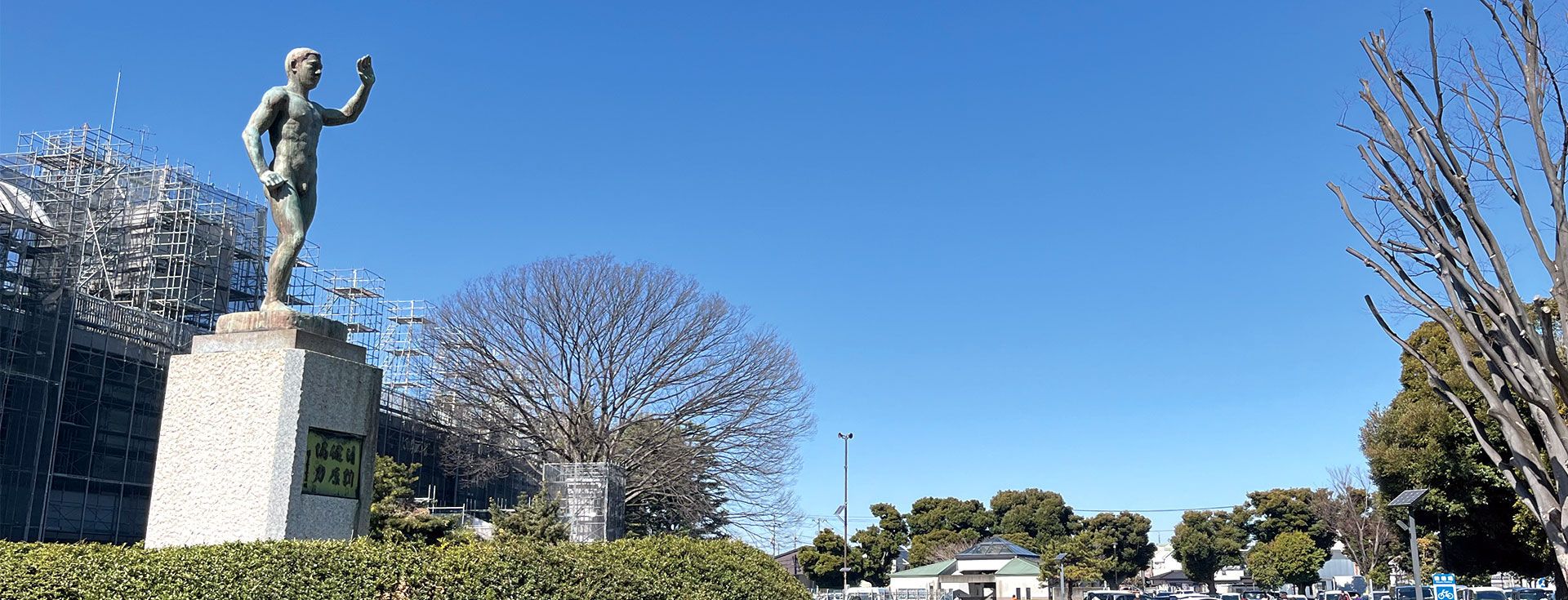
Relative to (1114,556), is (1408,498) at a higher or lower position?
higher

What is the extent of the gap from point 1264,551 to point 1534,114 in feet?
185

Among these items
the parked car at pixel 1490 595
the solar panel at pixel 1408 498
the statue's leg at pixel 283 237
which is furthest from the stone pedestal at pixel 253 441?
the parked car at pixel 1490 595

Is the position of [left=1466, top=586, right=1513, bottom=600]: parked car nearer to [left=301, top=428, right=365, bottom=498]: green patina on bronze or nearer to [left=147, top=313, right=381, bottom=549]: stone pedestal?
[left=301, top=428, right=365, bottom=498]: green patina on bronze

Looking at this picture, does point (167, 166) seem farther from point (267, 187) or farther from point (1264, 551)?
point (1264, 551)

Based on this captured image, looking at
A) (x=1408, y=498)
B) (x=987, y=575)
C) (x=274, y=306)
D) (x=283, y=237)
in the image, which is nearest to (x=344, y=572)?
(x=274, y=306)

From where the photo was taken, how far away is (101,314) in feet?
92.9

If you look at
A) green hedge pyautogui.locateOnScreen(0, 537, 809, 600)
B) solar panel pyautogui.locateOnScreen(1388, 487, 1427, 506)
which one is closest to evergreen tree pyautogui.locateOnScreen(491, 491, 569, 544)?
green hedge pyautogui.locateOnScreen(0, 537, 809, 600)

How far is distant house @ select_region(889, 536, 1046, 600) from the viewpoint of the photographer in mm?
58812

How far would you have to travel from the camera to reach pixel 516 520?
67.3ft

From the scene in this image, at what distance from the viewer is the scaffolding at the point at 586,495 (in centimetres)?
2755

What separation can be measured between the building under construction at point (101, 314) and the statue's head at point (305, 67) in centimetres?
2097

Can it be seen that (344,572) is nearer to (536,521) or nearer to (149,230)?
(536,521)

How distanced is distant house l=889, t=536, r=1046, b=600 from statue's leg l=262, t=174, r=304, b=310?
52339mm

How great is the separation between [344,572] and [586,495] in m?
21.0
